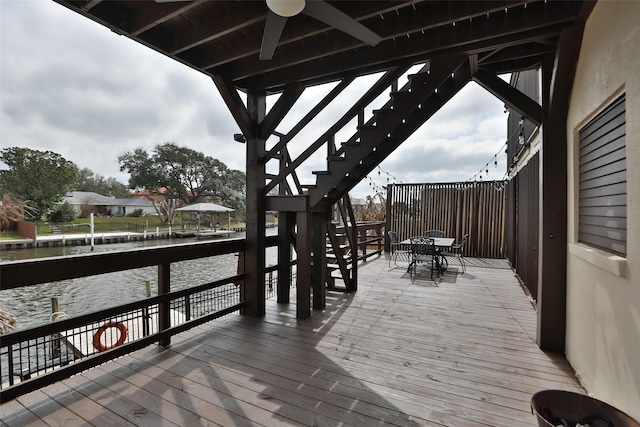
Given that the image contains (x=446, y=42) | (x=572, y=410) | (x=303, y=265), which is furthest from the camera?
(x=303, y=265)

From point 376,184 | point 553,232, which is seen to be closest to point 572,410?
point 553,232

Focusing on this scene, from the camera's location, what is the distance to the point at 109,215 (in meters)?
15.0

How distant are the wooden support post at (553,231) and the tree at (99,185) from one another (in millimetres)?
16746

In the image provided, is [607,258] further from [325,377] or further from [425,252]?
[425,252]

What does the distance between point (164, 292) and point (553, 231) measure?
371cm

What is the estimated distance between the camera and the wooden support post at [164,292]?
8.74 ft

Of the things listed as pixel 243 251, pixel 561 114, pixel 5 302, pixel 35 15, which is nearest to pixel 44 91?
pixel 5 302

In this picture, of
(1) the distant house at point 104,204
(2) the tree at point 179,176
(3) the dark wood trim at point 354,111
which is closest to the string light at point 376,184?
(3) the dark wood trim at point 354,111

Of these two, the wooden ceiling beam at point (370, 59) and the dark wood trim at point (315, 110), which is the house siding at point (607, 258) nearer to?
the wooden ceiling beam at point (370, 59)

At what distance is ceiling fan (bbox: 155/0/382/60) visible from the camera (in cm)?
145

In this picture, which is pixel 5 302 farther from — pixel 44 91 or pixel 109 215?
pixel 44 91

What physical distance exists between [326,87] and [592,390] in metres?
3.86

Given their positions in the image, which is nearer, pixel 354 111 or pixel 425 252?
pixel 354 111

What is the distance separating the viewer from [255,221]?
357cm
